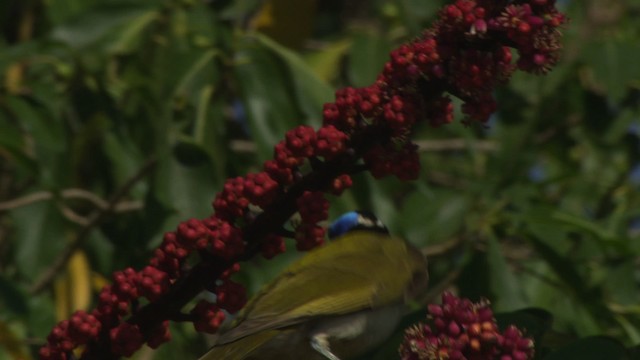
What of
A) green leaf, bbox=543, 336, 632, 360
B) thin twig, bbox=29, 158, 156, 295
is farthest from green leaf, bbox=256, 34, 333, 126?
green leaf, bbox=543, 336, 632, 360

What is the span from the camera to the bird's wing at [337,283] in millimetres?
2541

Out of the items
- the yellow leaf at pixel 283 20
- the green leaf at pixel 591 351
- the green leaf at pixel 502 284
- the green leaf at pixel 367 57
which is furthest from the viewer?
the yellow leaf at pixel 283 20

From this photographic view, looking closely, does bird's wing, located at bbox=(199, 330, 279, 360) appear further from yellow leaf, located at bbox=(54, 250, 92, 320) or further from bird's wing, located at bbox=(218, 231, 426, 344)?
yellow leaf, located at bbox=(54, 250, 92, 320)

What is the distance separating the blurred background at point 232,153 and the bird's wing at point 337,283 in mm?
557

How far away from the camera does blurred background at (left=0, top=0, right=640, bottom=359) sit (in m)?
3.82

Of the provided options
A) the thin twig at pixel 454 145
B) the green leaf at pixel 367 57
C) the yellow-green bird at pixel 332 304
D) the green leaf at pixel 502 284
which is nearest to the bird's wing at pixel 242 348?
the yellow-green bird at pixel 332 304

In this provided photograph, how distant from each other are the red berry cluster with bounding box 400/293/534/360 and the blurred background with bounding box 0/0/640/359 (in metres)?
1.29

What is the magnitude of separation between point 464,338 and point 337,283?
2.58ft

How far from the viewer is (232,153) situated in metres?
4.21

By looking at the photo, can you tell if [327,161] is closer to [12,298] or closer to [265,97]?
[12,298]

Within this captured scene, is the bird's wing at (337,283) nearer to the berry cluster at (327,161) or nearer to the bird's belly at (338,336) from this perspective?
the bird's belly at (338,336)

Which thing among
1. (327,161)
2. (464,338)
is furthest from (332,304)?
(464,338)

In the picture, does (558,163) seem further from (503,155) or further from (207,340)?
(207,340)

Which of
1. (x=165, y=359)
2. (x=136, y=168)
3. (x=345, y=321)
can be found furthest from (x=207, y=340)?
(x=345, y=321)
